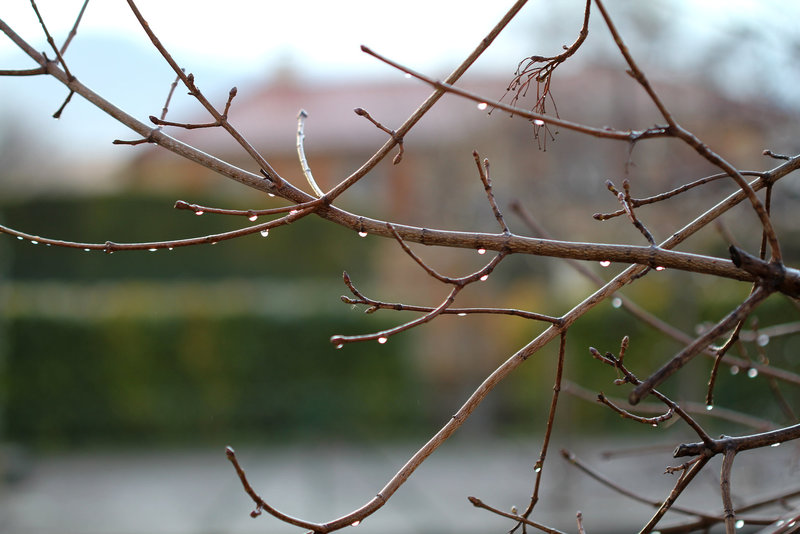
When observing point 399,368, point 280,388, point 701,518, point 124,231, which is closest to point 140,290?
point 280,388

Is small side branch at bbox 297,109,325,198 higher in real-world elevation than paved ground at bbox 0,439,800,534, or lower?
lower

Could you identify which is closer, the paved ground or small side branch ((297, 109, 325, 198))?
small side branch ((297, 109, 325, 198))

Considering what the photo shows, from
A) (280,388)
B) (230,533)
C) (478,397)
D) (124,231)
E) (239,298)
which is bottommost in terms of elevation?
(478,397)

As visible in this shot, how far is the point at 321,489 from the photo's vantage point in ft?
22.7

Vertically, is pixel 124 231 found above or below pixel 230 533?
above

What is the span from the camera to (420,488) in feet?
22.9

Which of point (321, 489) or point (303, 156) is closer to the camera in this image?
point (303, 156)

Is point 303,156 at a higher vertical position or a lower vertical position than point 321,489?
lower

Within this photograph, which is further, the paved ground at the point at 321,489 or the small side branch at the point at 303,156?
the paved ground at the point at 321,489

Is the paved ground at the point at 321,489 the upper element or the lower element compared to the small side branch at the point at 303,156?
upper

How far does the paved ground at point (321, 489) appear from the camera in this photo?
5891mm

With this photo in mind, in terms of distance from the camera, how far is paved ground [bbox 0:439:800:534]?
589cm

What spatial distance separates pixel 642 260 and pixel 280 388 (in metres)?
8.17

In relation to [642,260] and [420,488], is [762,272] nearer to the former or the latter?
[642,260]
